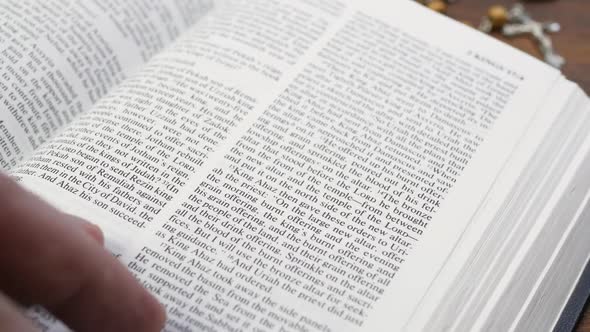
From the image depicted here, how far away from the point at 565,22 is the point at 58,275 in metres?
0.53

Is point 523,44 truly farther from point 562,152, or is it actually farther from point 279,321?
point 279,321

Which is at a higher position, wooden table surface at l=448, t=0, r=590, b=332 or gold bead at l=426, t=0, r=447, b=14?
wooden table surface at l=448, t=0, r=590, b=332

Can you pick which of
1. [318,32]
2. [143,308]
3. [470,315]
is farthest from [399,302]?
[318,32]

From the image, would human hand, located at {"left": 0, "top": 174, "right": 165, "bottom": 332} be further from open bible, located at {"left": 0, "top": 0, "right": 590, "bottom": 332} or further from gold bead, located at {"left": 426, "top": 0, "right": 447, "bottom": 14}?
gold bead, located at {"left": 426, "top": 0, "right": 447, "bottom": 14}

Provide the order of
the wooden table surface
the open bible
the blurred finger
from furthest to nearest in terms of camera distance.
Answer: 1. the wooden table surface
2. the open bible
3. the blurred finger

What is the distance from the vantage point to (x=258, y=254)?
427mm

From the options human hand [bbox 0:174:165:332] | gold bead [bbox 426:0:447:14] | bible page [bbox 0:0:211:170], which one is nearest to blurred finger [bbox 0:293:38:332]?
human hand [bbox 0:174:165:332]

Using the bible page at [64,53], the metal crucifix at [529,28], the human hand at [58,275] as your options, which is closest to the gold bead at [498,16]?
the metal crucifix at [529,28]

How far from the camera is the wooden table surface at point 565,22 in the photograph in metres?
0.61

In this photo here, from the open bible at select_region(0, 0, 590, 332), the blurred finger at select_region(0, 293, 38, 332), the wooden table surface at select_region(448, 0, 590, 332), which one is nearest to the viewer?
the blurred finger at select_region(0, 293, 38, 332)

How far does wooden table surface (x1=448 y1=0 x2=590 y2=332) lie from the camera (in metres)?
0.61

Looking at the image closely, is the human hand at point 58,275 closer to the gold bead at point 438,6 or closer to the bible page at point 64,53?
the bible page at point 64,53

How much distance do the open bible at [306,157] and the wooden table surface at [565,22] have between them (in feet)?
0.23

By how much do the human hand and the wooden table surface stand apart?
44cm
